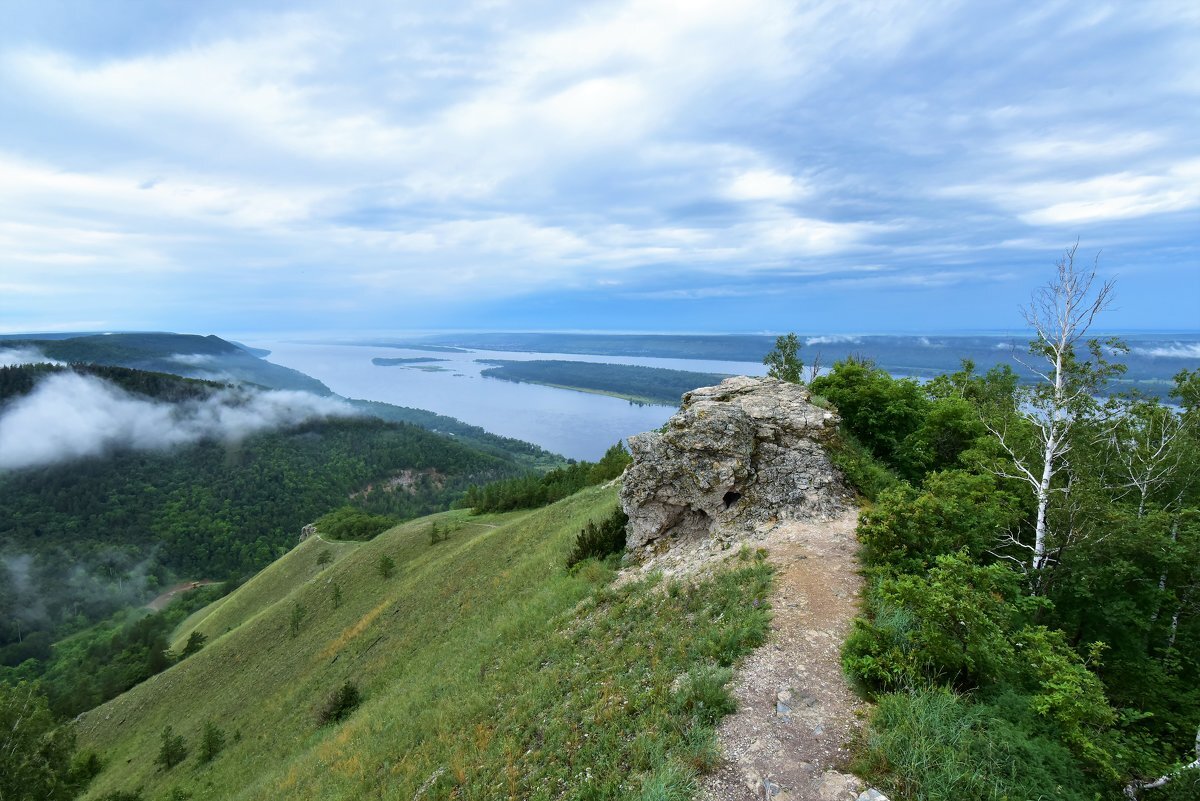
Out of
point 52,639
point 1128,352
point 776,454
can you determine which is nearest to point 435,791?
point 776,454

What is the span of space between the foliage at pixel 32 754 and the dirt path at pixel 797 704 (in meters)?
31.8

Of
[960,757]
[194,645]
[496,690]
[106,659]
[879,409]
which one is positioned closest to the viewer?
[960,757]

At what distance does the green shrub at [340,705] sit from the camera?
65.2ft

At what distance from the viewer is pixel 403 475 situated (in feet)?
650

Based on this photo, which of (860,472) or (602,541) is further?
(602,541)

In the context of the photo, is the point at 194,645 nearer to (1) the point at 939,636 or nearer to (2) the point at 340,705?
Answer: (2) the point at 340,705

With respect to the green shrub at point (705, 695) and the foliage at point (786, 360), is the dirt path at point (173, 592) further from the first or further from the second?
the green shrub at point (705, 695)

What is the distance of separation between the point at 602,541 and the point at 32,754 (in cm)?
2842

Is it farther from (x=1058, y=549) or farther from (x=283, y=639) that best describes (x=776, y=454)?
(x=283, y=639)

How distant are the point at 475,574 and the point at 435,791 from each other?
16.8 m

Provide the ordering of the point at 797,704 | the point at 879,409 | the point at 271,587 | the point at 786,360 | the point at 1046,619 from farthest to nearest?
the point at 271,587 < the point at 786,360 < the point at 879,409 < the point at 1046,619 < the point at 797,704

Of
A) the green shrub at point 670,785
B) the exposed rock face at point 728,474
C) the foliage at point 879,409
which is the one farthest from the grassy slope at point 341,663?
the foliage at point 879,409

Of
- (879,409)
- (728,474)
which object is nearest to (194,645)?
(728,474)

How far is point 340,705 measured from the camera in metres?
20.2
